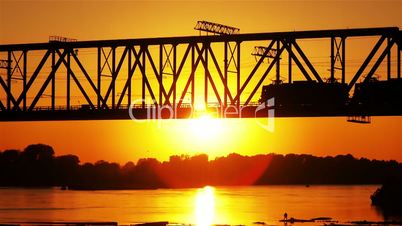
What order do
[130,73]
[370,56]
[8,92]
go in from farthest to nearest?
[8,92]
[130,73]
[370,56]

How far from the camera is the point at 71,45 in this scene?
87.3 meters

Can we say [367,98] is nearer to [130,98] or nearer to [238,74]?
[238,74]

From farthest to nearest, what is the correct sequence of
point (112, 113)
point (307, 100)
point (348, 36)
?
point (112, 113), point (307, 100), point (348, 36)

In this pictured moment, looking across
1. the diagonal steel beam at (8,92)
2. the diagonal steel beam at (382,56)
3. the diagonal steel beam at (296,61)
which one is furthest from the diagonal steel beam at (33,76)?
the diagonal steel beam at (382,56)

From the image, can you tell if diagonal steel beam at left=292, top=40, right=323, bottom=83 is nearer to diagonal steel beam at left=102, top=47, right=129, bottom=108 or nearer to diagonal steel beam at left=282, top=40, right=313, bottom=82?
diagonal steel beam at left=282, top=40, right=313, bottom=82

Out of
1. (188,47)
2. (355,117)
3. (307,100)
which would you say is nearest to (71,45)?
(188,47)

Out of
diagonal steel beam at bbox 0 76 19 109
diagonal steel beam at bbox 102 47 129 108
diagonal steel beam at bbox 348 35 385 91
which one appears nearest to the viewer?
diagonal steel beam at bbox 348 35 385 91

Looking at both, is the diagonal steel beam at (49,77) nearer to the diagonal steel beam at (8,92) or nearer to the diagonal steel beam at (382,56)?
the diagonal steel beam at (8,92)

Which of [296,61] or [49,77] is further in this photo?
[49,77]

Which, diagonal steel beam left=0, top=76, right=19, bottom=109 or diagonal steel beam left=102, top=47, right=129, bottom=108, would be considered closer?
diagonal steel beam left=102, top=47, right=129, bottom=108

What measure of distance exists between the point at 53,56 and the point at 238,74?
2114 centimetres

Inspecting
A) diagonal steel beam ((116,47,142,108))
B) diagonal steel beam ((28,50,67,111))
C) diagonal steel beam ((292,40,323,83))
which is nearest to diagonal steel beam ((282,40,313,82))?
diagonal steel beam ((292,40,323,83))

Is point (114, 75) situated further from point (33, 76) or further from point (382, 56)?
point (382, 56)

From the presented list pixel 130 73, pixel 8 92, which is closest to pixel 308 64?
pixel 130 73
